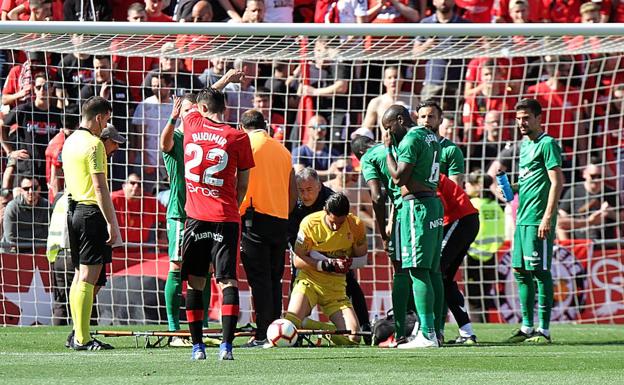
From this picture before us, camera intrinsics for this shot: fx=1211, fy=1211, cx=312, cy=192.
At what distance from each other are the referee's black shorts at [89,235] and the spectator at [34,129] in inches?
163

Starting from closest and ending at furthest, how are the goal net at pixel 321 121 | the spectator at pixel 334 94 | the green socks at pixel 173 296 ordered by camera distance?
1. the green socks at pixel 173 296
2. the goal net at pixel 321 121
3. the spectator at pixel 334 94

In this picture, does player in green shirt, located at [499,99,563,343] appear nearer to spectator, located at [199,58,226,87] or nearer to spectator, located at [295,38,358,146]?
spectator, located at [295,38,358,146]

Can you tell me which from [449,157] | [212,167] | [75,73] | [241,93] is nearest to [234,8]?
[241,93]

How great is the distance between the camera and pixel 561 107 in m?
15.6

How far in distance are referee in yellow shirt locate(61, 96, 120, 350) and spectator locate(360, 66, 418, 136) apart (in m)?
5.64

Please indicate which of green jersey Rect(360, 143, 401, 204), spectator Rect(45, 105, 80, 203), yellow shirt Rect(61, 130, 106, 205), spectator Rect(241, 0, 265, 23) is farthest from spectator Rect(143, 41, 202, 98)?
yellow shirt Rect(61, 130, 106, 205)

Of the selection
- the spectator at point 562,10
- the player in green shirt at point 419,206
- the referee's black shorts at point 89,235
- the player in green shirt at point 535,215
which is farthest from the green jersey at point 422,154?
the spectator at point 562,10

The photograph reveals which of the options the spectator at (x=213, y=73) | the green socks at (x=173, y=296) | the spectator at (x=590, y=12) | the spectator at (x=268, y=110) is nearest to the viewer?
the green socks at (x=173, y=296)

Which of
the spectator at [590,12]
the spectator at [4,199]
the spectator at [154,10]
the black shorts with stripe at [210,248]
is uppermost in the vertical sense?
the spectator at [154,10]

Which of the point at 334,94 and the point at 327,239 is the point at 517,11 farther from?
the point at 327,239

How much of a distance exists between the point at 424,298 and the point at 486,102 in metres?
6.24

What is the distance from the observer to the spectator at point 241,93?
15062 mm

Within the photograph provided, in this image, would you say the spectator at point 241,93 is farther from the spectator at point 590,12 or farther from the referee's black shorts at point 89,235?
the referee's black shorts at point 89,235

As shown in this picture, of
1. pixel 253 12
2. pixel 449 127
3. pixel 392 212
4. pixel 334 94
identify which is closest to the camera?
pixel 392 212
